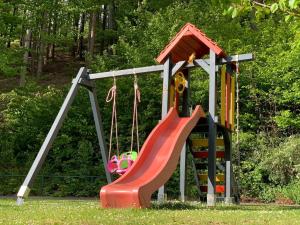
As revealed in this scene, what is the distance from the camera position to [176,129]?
12.1 meters

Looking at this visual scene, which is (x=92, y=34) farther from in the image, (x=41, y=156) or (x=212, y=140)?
(x=212, y=140)

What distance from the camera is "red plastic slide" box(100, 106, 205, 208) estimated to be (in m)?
10.2

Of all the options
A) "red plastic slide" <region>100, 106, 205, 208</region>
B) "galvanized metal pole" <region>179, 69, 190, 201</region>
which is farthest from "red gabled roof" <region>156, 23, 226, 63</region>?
"red plastic slide" <region>100, 106, 205, 208</region>

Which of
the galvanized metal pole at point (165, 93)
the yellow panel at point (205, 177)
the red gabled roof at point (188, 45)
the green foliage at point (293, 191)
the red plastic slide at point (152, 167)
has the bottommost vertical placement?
the green foliage at point (293, 191)

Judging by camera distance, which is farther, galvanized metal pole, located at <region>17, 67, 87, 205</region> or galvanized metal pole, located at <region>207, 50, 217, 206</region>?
galvanized metal pole, located at <region>17, 67, 87, 205</region>

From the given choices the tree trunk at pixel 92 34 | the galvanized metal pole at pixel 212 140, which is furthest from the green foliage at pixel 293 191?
the tree trunk at pixel 92 34

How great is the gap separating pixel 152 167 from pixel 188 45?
4295 mm

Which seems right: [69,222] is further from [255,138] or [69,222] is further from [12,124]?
[12,124]

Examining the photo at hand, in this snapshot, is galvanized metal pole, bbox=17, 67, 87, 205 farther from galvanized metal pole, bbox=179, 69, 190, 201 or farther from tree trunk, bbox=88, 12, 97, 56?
tree trunk, bbox=88, 12, 97, 56

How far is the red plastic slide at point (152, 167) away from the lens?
1017 centimetres

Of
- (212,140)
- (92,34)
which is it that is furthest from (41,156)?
(92,34)

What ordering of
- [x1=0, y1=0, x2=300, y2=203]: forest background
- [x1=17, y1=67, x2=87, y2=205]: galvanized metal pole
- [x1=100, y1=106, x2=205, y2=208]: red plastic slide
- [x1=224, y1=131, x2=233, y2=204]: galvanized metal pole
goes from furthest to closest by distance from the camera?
[x1=0, y1=0, x2=300, y2=203]: forest background
[x1=224, y1=131, x2=233, y2=204]: galvanized metal pole
[x1=17, y1=67, x2=87, y2=205]: galvanized metal pole
[x1=100, y1=106, x2=205, y2=208]: red plastic slide

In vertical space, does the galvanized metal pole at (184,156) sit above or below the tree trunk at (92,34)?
below

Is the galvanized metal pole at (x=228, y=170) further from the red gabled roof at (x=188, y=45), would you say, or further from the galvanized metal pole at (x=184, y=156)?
the red gabled roof at (x=188, y=45)
